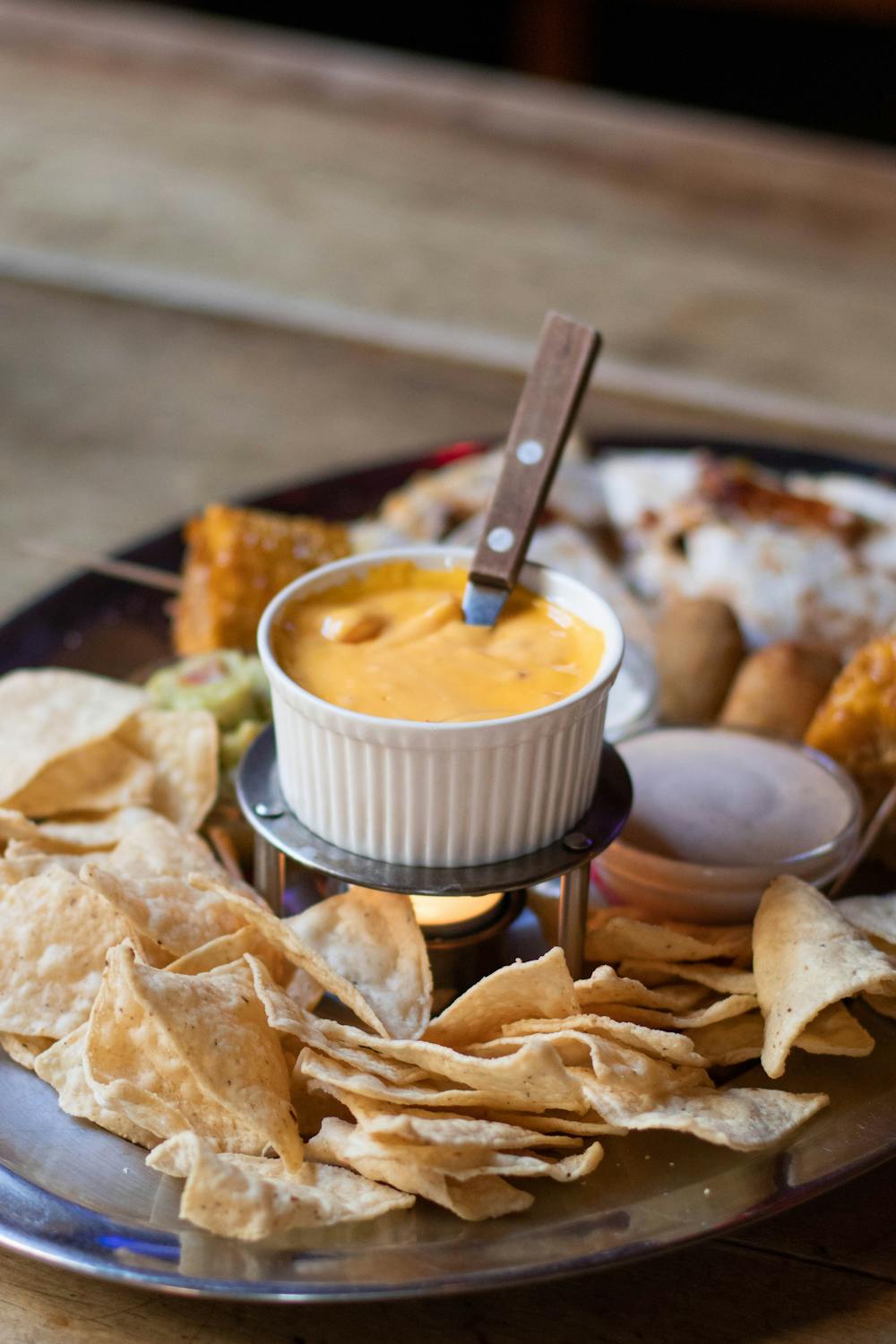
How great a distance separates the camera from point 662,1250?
124 cm

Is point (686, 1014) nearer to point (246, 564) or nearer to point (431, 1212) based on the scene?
point (431, 1212)

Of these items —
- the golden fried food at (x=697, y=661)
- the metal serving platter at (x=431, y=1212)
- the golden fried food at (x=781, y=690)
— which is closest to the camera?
the metal serving platter at (x=431, y=1212)

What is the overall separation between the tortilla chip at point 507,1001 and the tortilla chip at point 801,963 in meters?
0.19

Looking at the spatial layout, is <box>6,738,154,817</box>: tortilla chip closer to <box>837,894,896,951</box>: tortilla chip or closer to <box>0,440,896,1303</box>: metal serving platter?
<box>0,440,896,1303</box>: metal serving platter

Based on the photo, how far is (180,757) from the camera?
184 centimetres

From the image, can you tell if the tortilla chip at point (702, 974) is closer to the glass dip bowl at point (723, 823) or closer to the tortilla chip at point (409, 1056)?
the glass dip bowl at point (723, 823)

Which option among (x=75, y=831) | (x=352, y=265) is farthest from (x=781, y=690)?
(x=352, y=265)

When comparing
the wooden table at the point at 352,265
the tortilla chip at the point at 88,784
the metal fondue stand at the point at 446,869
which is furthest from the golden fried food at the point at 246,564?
the wooden table at the point at 352,265

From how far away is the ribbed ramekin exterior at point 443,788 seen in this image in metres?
1.44

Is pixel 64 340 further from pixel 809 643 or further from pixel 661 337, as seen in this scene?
pixel 809 643

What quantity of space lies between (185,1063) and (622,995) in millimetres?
431

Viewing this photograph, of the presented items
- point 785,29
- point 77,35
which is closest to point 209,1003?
point 77,35

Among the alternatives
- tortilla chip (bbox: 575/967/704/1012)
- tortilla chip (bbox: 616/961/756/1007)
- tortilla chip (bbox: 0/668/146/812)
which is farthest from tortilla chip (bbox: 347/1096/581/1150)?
tortilla chip (bbox: 0/668/146/812)

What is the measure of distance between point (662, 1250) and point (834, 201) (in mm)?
3871
